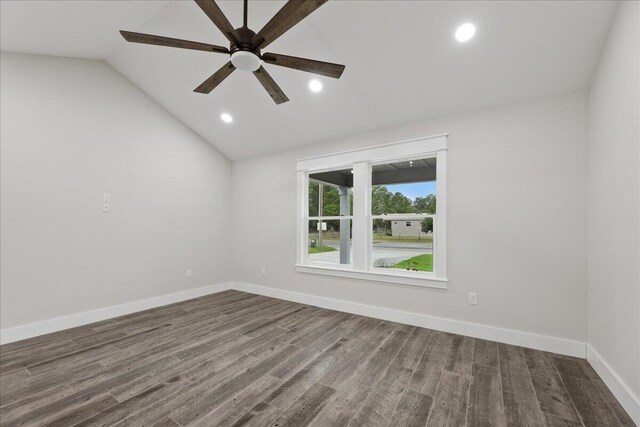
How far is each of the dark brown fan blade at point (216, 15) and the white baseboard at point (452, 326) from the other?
332cm

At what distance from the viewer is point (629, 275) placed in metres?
1.84

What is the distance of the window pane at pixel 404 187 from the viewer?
3588 millimetres

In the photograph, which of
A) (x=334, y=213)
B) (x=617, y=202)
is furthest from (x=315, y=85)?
(x=617, y=202)

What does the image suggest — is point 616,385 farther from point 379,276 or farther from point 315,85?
point 315,85

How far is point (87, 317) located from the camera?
3482mm

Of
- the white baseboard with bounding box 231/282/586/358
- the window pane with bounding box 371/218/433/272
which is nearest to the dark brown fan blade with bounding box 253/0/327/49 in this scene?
the window pane with bounding box 371/218/433/272

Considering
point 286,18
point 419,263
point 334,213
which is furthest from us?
point 334,213

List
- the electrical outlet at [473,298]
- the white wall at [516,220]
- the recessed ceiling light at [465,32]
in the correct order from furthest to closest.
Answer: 1. the electrical outlet at [473,298]
2. the white wall at [516,220]
3. the recessed ceiling light at [465,32]

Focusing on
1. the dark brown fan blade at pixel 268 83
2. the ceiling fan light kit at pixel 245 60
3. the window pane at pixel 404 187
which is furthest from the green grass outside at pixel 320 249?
the ceiling fan light kit at pixel 245 60

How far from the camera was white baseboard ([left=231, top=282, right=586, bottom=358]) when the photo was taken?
2689mm

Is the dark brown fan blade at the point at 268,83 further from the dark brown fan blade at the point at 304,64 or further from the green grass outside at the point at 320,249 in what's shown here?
the green grass outside at the point at 320,249

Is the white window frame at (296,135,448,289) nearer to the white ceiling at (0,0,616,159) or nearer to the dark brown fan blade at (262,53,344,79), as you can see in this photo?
the white ceiling at (0,0,616,159)

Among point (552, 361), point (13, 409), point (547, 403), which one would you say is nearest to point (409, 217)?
point (552, 361)

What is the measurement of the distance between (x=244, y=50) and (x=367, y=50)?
4.42 feet
